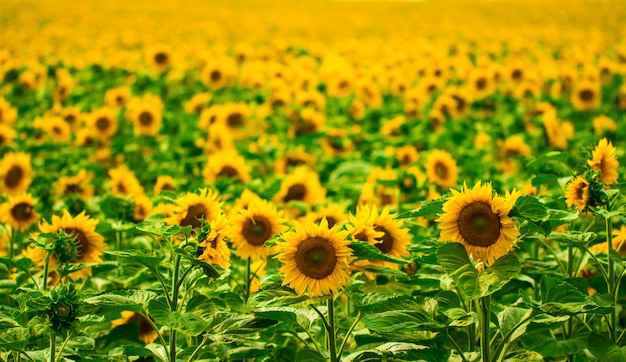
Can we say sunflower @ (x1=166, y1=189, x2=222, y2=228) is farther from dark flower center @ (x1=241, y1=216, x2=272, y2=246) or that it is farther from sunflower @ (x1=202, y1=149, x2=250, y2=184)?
sunflower @ (x1=202, y1=149, x2=250, y2=184)

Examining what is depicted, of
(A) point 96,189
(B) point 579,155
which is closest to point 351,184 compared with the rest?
(A) point 96,189

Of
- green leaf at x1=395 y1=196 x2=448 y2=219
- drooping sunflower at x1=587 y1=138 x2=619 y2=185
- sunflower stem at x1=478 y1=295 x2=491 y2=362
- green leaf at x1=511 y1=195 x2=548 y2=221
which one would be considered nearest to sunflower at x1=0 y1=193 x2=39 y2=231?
green leaf at x1=395 y1=196 x2=448 y2=219

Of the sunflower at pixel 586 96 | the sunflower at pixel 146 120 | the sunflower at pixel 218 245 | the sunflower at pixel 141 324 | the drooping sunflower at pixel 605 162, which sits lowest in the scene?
the sunflower at pixel 141 324

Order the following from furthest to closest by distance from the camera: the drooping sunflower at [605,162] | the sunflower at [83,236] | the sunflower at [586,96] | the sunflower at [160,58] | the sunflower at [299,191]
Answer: the sunflower at [160,58] → the sunflower at [586,96] → the sunflower at [299,191] → the sunflower at [83,236] → the drooping sunflower at [605,162]

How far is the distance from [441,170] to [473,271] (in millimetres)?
3026

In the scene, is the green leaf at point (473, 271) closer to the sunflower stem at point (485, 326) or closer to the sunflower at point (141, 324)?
the sunflower stem at point (485, 326)

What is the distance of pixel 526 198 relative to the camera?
2.47 m

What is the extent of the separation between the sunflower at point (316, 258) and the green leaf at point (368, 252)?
27mm

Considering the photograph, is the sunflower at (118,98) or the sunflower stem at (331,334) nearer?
the sunflower stem at (331,334)

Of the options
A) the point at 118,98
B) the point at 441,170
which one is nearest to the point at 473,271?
the point at 441,170

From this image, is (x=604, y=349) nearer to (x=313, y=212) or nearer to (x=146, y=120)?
(x=313, y=212)

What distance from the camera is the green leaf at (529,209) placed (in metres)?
2.44

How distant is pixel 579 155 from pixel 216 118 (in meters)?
4.50

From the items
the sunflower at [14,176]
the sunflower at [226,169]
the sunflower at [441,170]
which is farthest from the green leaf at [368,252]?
the sunflower at [14,176]
